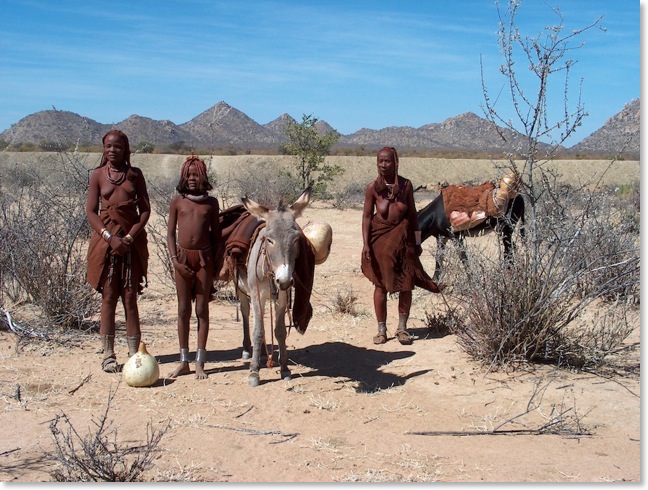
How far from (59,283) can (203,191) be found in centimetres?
250

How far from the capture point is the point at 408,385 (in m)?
6.27

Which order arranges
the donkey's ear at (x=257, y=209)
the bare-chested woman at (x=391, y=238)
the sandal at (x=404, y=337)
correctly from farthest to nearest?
the sandal at (x=404, y=337), the bare-chested woman at (x=391, y=238), the donkey's ear at (x=257, y=209)

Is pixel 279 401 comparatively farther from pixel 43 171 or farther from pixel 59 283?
pixel 43 171

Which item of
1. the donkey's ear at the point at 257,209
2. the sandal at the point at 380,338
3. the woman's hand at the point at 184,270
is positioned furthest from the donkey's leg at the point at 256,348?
the sandal at the point at 380,338

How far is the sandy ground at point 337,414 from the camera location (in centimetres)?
442

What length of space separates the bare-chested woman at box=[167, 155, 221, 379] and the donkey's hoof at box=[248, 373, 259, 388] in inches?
17.7

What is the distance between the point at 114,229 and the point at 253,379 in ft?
6.09

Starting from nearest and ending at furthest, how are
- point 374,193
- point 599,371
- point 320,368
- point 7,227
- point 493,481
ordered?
point 493,481
point 599,371
point 320,368
point 374,193
point 7,227

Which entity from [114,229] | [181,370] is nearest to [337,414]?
[181,370]

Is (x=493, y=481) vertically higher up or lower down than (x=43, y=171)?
lower down

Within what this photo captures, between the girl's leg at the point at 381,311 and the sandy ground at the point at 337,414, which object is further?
the girl's leg at the point at 381,311

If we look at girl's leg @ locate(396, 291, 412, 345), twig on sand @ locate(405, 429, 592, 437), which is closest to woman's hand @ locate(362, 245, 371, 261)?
girl's leg @ locate(396, 291, 412, 345)

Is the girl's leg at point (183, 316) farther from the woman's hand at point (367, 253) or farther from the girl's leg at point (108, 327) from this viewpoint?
the woman's hand at point (367, 253)

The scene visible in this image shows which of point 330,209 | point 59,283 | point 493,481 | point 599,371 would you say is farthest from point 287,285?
point 330,209
